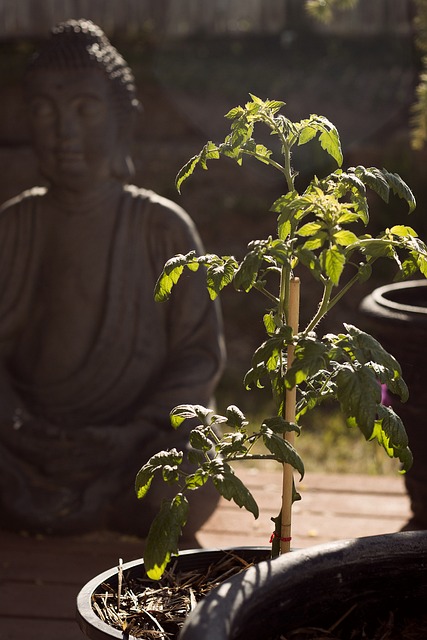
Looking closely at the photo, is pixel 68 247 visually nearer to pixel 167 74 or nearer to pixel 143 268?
pixel 143 268

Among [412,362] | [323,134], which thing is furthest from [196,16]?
[323,134]

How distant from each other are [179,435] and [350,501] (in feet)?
2.44

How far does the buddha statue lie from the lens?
3.30m

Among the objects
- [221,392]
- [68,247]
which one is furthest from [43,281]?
[221,392]

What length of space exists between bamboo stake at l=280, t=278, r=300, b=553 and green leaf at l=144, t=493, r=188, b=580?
0.70 ft

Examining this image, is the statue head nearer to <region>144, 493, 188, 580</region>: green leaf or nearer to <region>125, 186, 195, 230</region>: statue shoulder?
<region>125, 186, 195, 230</region>: statue shoulder

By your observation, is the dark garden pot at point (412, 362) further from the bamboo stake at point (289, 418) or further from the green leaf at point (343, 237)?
the green leaf at point (343, 237)

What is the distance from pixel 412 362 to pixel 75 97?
1.35m

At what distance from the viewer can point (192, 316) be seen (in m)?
3.44

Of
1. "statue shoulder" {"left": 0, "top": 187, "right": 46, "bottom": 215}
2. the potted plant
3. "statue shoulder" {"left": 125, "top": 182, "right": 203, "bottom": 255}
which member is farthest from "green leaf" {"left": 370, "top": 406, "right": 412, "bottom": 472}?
"statue shoulder" {"left": 0, "top": 187, "right": 46, "bottom": 215}

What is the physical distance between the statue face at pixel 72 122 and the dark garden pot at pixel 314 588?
217 centimetres

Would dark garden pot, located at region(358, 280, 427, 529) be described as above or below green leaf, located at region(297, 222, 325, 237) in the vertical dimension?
below

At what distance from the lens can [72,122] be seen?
3.41 m

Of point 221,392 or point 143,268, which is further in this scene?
point 221,392
